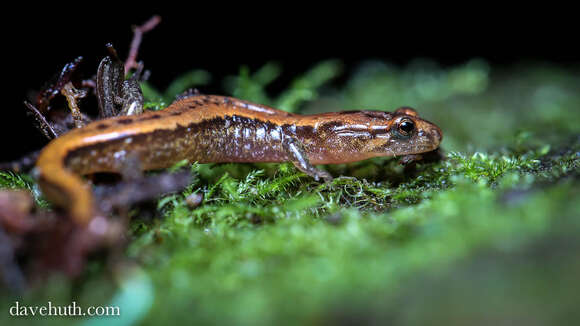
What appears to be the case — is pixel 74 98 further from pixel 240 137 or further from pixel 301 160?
pixel 301 160

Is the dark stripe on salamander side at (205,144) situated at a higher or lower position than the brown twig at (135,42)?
lower

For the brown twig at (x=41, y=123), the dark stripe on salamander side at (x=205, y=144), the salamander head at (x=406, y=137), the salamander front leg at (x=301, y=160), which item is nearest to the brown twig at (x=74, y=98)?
the brown twig at (x=41, y=123)

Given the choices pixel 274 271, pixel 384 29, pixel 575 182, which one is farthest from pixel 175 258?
pixel 384 29

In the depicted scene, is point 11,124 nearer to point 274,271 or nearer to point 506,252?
point 274,271

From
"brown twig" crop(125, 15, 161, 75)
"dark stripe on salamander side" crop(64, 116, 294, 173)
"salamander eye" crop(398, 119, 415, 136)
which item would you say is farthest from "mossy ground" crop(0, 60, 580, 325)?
"brown twig" crop(125, 15, 161, 75)

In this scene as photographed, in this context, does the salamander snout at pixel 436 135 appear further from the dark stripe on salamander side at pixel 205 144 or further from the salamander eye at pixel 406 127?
the dark stripe on salamander side at pixel 205 144

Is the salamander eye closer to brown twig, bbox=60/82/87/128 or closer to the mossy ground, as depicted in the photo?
the mossy ground
